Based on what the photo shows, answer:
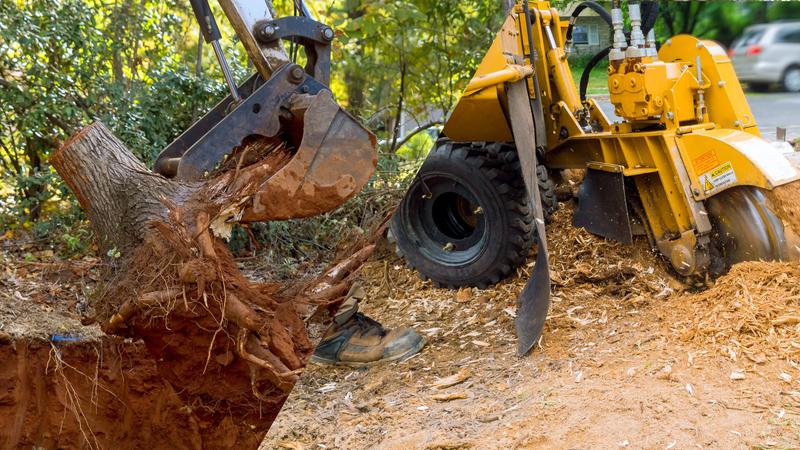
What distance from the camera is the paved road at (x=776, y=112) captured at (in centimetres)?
450

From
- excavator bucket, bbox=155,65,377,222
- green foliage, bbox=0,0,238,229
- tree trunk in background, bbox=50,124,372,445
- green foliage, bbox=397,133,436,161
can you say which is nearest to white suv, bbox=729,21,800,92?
excavator bucket, bbox=155,65,377,222

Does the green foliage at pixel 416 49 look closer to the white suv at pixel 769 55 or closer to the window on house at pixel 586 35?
the window on house at pixel 586 35

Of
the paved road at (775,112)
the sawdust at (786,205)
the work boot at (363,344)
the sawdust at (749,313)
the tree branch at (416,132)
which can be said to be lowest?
the sawdust at (749,313)

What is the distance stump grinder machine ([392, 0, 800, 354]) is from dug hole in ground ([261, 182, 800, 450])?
160mm

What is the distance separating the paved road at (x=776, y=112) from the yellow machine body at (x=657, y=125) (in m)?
0.07

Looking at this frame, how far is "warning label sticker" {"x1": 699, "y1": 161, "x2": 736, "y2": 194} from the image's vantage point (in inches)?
177

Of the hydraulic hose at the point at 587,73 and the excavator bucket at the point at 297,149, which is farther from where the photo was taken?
the hydraulic hose at the point at 587,73

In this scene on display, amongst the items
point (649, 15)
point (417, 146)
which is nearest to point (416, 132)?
point (417, 146)

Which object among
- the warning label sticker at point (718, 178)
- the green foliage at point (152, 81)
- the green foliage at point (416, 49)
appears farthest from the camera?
the green foliage at point (416, 49)

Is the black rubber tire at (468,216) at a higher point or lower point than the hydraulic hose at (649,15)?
lower

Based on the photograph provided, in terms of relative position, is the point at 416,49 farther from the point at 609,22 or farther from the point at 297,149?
the point at 297,149

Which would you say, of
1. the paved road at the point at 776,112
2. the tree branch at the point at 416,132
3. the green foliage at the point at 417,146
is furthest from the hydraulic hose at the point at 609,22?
the tree branch at the point at 416,132

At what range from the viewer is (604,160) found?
16.4ft

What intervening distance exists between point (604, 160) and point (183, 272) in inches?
95.5
